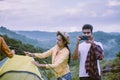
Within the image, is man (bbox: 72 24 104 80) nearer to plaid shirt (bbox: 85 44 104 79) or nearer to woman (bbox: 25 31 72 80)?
plaid shirt (bbox: 85 44 104 79)

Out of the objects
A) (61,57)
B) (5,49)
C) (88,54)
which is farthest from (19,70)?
(88,54)

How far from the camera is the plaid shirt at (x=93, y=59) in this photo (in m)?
6.66

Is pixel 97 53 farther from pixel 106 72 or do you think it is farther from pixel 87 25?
pixel 106 72

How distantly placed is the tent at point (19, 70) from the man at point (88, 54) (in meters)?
0.59

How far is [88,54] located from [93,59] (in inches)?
3.9

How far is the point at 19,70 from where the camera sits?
22.5 ft

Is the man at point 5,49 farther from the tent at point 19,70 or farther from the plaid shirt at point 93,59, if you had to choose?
the plaid shirt at point 93,59

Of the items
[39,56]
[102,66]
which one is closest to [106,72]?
[102,66]

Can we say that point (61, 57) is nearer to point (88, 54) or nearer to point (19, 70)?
point (88, 54)

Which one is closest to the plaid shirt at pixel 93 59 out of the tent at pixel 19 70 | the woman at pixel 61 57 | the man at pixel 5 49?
the woman at pixel 61 57

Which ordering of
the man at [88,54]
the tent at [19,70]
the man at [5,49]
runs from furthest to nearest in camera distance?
the tent at [19,70] < the man at [88,54] < the man at [5,49]

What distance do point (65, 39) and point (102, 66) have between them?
25.9 ft

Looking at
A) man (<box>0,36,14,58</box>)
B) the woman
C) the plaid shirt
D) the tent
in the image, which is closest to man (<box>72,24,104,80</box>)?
the plaid shirt

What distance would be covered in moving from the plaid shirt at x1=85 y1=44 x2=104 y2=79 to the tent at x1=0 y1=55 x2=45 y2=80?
0.69 m
